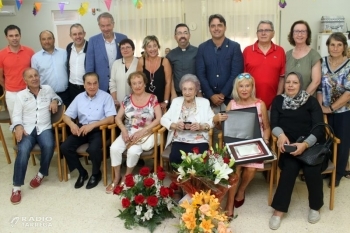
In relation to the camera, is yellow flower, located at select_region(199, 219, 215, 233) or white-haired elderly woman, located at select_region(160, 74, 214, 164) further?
white-haired elderly woman, located at select_region(160, 74, 214, 164)

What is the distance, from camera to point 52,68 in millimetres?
3479

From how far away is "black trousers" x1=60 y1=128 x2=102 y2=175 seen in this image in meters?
3.04

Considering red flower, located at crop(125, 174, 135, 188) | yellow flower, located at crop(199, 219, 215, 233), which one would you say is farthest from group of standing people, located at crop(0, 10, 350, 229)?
yellow flower, located at crop(199, 219, 215, 233)

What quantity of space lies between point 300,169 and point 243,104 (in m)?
0.70

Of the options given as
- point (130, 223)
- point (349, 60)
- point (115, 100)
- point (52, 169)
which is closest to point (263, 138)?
point (349, 60)

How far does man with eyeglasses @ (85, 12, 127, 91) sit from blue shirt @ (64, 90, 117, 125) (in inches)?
12.6

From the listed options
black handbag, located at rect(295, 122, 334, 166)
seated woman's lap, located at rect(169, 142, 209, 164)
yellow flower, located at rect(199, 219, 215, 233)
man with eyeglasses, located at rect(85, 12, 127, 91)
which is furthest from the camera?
man with eyeglasses, located at rect(85, 12, 127, 91)

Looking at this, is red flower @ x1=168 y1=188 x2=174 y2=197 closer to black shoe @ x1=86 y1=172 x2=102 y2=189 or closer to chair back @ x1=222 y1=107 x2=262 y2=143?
chair back @ x1=222 y1=107 x2=262 y2=143

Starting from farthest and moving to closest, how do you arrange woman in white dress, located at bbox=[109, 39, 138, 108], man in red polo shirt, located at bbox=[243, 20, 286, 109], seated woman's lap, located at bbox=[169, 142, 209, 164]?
woman in white dress, located at bbox=[109, 39, 138, 108] → man in red polo shirt, located at bbox=[243, 20, 286, 109] → seated woman's lap, located at bbox=[169, 142, 209, 164]

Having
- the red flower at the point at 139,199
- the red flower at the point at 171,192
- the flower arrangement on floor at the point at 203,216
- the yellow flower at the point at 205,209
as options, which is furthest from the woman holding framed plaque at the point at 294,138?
the red flower at the point at 139,199

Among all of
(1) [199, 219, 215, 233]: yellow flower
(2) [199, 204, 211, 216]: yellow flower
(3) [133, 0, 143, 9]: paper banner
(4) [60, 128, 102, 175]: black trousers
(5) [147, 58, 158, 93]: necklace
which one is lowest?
(1) [199, 219, 215, 233]: yellow flower

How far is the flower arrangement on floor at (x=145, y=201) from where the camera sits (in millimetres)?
2469

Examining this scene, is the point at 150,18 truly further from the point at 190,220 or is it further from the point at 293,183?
the point at 190,220

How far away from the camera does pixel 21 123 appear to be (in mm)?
3166
